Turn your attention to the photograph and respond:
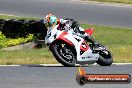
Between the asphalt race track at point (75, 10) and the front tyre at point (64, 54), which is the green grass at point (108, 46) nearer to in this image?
the front tyre at point (64, 54)

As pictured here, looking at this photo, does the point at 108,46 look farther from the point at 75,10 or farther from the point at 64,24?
the point at 75,10

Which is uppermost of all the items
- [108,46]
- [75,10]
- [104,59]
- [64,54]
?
[64,54]

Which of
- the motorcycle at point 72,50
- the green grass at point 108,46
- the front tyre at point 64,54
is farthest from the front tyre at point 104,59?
the green grass at point 108,46

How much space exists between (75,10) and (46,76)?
17035 millimetres

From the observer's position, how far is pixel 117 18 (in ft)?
86.9

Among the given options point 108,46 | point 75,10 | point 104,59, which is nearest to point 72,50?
point 104,59

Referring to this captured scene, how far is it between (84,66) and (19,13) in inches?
554

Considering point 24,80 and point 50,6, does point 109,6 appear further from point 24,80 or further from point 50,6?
point 24,80

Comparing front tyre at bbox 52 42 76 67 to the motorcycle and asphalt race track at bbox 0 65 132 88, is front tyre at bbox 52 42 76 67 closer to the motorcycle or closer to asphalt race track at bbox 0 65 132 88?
the motorcycle

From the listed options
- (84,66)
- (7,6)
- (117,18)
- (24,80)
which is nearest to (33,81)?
(24,80)

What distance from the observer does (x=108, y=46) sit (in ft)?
63.3

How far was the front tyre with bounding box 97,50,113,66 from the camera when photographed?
13.2 metres

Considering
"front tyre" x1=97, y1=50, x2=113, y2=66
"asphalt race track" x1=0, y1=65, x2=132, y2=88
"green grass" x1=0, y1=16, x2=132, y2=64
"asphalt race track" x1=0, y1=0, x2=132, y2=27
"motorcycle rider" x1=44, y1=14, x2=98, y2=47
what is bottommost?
"asphalt race track" x1=0, y1=0, x2=132, y2=27

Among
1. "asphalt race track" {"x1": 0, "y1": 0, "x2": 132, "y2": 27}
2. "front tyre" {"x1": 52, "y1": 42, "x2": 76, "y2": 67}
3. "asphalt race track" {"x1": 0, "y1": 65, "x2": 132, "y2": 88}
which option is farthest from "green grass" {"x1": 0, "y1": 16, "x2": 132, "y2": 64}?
"asphalt race track" {"x1": 0, "y1": 0, "x2": 132, "y2": 27}
